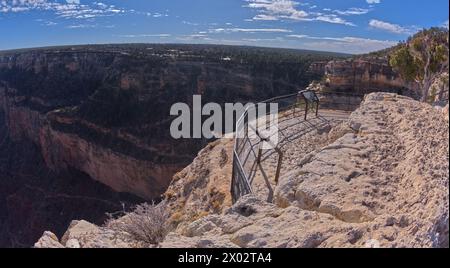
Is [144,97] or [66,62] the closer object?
[144,97]

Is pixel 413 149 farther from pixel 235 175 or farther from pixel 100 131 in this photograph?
pixel 100 131

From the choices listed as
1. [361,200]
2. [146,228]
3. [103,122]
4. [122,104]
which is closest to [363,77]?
[146,228]

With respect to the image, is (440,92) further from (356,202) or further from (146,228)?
(146,228)

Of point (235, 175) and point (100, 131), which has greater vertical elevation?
point (235, 175)

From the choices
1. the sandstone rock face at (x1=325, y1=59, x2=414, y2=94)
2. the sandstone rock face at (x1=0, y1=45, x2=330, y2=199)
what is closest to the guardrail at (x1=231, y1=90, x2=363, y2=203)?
the sandstone rock face at (x1=325, y1=59, x2=414, y2=94)

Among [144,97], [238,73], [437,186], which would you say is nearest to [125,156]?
[144,97]
